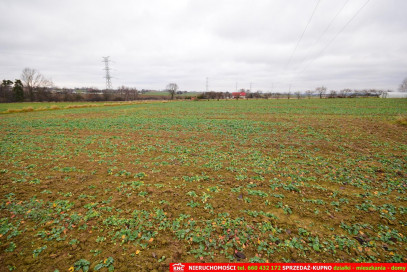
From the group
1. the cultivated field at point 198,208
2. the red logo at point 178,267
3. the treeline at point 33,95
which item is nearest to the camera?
the red logo at point 178,267

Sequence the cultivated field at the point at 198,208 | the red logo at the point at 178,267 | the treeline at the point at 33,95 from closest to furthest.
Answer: the red logo at the point at 178,267 < the cultivated field at the point at 198,208 < the treeline at the point at 33,95

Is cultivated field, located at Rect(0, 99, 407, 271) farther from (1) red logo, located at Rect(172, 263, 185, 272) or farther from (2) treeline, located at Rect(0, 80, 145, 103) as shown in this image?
(2) treeline, located at Rect(0, 80, 145, 103)

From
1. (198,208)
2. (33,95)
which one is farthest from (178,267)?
(33,95)

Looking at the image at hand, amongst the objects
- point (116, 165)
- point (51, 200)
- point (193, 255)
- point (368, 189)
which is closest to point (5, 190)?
point (51, 200)

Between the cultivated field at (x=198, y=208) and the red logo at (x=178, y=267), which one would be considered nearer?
the red logo at (x=178, y=267)

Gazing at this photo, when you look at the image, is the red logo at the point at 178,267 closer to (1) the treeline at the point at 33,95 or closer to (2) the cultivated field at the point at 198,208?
(2) the cultivated field at the point at 198,208

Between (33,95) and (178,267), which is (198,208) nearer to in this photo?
(178,267)

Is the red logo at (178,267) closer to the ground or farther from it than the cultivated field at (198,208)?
closer to the ground

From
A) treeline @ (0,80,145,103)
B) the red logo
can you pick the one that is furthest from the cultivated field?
treeline @ (0,80,145,103)

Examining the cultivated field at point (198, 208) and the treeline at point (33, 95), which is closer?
the cultivated field at point (198, 208)

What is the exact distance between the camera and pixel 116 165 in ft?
26.2

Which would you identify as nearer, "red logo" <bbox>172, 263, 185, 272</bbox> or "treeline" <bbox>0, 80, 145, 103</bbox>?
"red logo" <bbox>172, 263, 185, 272</bbox>

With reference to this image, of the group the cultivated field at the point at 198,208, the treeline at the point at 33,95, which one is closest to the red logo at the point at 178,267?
the cultivated field at the point at 198,208

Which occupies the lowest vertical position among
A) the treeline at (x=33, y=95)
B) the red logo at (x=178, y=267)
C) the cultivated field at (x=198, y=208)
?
the red logo at (x=178, y=267)
